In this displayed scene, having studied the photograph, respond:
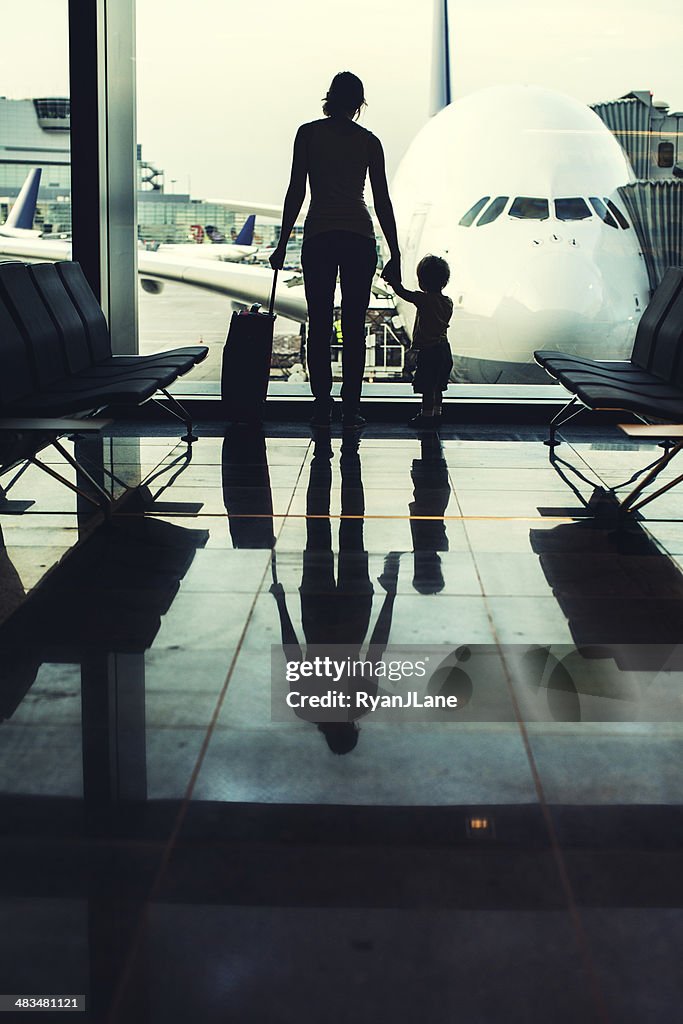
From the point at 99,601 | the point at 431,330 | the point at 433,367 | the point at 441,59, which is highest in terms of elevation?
the point at 441,59

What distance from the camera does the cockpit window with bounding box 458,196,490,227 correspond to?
6.88m

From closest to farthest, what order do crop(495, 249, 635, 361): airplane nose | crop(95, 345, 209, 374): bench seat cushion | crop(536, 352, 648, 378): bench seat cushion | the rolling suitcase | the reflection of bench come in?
the reflection of bench < crop(536, 352, 648, 378): bench seat cushion < crop(95, 345, 209, 374): bench seat cushion < the rolling suitcase < crop(495, 249, 635, 361): airplane nose

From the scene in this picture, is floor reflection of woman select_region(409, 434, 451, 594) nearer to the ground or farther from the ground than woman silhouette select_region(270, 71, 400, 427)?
nearer to the ground

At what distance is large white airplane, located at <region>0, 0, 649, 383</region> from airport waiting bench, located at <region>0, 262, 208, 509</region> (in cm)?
126

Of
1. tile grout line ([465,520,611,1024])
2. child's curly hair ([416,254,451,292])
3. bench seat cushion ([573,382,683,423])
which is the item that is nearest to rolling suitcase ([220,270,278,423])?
child's curly hair ([416,254,451,292])

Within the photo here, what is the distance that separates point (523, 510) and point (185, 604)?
1.51 m

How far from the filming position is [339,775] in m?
1.83

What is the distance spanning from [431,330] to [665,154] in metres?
1.84

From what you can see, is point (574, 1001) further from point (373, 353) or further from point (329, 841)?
point (373, 353)

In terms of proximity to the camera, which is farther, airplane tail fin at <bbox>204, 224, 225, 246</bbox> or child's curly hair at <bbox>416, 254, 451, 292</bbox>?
airplane tail fin at <bbox>204, 224, 225, 246</bbox>

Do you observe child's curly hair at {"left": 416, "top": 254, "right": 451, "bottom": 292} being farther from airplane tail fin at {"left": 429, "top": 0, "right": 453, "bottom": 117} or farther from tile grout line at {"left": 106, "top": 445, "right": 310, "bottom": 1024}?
tile grout line at {"left": 106, "top": 445, "right": 310, "bottom": 1024}

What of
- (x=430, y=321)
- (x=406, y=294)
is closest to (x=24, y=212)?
(x=406, y=294)

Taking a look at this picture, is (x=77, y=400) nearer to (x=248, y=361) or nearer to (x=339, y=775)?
(x=248, y=361)

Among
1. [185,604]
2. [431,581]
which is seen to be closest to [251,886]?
[185,604]
